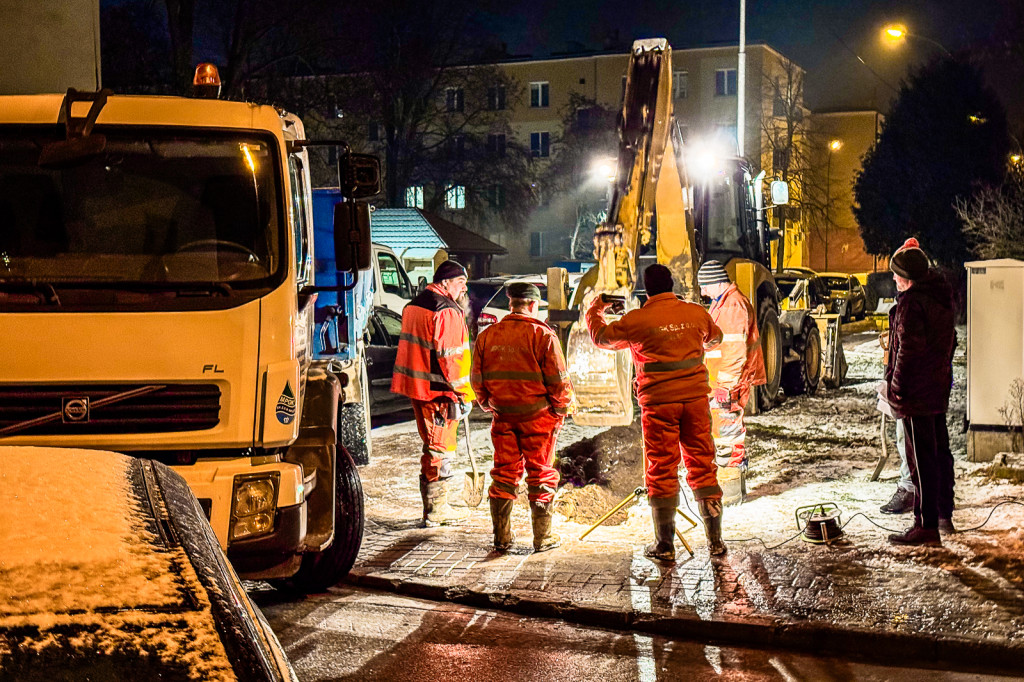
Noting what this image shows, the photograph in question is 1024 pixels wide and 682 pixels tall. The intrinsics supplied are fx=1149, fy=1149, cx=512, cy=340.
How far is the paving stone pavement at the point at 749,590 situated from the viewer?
5816 millimetres

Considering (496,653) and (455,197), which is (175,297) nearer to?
(496,653)

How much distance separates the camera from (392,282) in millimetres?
21375

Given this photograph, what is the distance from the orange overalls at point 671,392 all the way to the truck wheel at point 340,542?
1.88 m

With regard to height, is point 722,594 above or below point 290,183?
below

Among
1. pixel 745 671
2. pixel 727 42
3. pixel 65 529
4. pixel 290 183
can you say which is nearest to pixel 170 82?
pixel 290 183

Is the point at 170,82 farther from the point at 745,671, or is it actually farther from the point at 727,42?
the point at 727,42

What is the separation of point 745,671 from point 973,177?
44798 mm

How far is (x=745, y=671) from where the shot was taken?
5586 mm

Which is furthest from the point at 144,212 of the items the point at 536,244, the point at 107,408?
the point at 536,244

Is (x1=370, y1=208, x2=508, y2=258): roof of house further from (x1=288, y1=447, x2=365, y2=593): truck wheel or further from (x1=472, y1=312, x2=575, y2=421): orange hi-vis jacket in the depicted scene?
(x1=288, y1=447, x2=365, y2=593): truck wheel

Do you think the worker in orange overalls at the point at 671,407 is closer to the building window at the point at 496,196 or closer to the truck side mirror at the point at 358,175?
the truck side mirror at the point at 358,175

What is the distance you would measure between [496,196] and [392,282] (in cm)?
2581

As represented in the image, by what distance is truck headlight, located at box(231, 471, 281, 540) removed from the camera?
17.5 ft

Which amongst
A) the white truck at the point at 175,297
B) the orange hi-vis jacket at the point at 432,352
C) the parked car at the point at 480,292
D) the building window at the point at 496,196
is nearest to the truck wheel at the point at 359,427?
the orange hi-vis jacket at the point at 432,352
